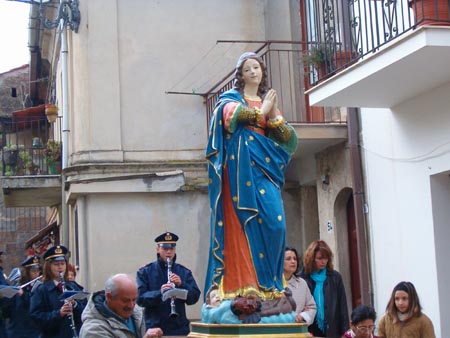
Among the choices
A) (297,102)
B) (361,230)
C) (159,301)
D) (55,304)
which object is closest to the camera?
(159,301)

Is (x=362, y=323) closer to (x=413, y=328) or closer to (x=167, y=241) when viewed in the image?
(x=413, y=328)

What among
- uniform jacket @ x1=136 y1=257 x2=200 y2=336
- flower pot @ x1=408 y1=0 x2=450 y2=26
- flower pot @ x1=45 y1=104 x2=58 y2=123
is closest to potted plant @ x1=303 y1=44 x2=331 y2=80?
flower pot @ x1=408 y1=0 x2=450 y2=26

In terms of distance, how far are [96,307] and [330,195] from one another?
8.61 metres

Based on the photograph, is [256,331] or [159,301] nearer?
[256,331]

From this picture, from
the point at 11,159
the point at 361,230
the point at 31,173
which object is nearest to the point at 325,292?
the point at 361,230

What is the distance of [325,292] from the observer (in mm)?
9148

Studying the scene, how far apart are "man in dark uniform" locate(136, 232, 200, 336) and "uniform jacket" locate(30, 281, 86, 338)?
59cm

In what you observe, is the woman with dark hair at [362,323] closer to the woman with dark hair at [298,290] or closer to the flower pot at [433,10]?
the woman with dark hair at [298,290]

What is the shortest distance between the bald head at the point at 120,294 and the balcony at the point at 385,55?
15.7ft

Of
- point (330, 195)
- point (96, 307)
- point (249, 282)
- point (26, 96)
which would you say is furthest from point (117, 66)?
point (26, 96)

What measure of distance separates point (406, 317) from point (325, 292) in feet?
2.81

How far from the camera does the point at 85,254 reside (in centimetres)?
1586

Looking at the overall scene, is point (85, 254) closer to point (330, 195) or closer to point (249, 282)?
point (330, 195)

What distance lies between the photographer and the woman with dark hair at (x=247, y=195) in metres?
7.30
